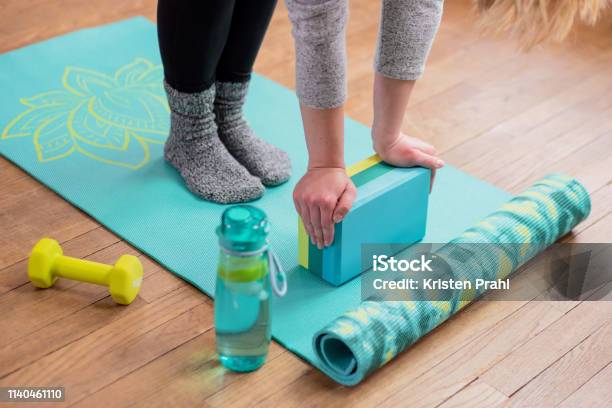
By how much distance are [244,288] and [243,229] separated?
0.28 feet

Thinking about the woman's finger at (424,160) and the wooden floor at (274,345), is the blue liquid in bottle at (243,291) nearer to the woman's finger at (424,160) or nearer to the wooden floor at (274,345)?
the wooden floor at (274,345)

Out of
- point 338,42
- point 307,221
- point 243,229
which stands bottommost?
point 307,221

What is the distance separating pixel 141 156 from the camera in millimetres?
1640

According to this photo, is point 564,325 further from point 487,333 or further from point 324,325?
point 324,325

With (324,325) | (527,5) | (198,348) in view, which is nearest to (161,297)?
(198,348)

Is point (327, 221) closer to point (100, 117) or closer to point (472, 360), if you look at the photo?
point (472, 360)

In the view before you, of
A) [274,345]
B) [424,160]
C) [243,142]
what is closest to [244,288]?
[274,345]

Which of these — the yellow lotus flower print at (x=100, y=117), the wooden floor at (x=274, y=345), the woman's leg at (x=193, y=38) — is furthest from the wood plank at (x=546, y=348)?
the yellow lotus flower print at (x=100, y=117)

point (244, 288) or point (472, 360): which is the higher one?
point (244, 288)

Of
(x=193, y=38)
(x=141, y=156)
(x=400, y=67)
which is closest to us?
(x=400, y=67)

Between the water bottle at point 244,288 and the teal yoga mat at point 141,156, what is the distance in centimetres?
8

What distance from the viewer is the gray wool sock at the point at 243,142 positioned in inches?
61.0

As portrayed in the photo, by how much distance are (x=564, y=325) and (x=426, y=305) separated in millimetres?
220

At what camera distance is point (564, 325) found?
126cm
